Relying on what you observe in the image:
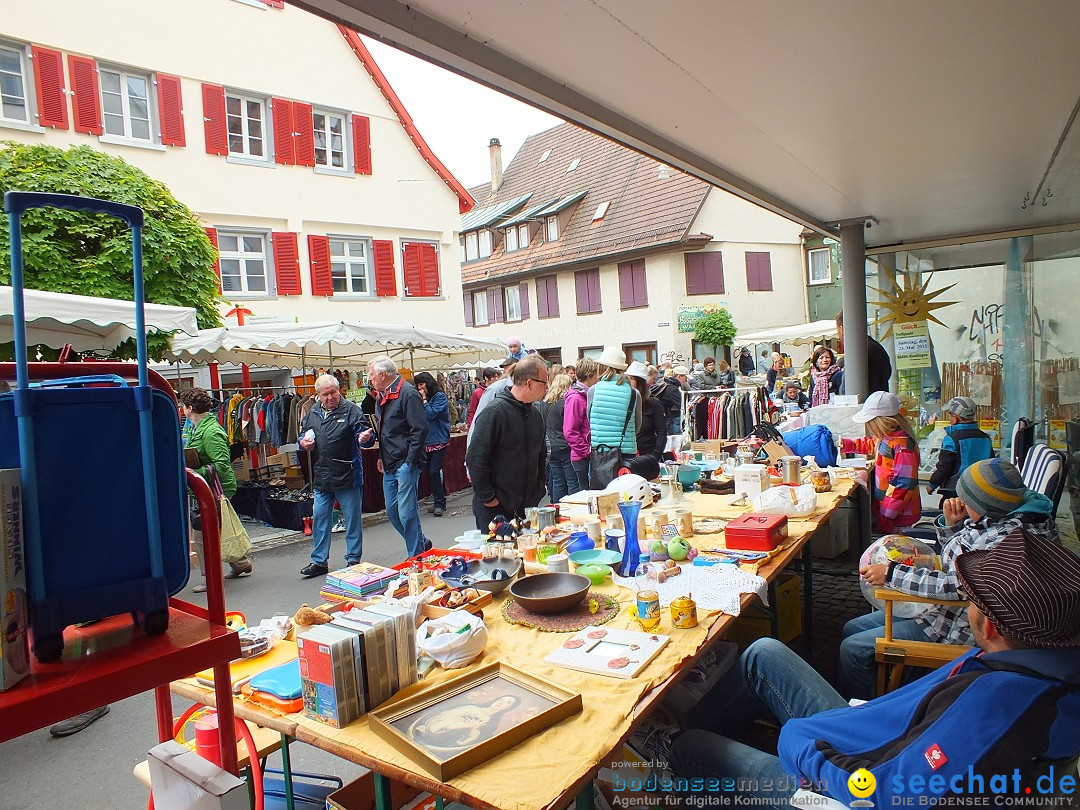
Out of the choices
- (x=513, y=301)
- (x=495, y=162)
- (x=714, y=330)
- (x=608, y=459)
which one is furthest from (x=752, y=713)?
(x=495, y=162)

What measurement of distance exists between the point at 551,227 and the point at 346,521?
22.0 metres

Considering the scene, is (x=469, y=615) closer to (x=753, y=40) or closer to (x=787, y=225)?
(x=753, y=40)

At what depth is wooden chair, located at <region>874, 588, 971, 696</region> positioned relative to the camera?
101 inches

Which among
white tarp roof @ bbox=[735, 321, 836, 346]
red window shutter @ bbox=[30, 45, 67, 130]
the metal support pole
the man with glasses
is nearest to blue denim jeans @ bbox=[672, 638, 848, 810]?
the man with glasses

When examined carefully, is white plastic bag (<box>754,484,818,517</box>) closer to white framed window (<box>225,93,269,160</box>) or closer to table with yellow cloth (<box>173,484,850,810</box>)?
table with yellow cloth (<box>173,484,850,810</box>)

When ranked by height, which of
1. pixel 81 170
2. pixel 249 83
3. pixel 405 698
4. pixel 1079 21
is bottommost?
pixel 405 698

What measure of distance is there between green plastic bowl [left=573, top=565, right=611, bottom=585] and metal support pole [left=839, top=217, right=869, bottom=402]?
511 centimetres

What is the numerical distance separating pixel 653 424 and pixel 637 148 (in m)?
2.81

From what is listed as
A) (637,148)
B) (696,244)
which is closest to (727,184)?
(637,148)

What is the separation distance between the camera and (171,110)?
12.0 meters

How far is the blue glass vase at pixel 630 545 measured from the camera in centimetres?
294

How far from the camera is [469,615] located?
2.24 meters

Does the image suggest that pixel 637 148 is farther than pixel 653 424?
No

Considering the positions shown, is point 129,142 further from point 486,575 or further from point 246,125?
point 486,575
